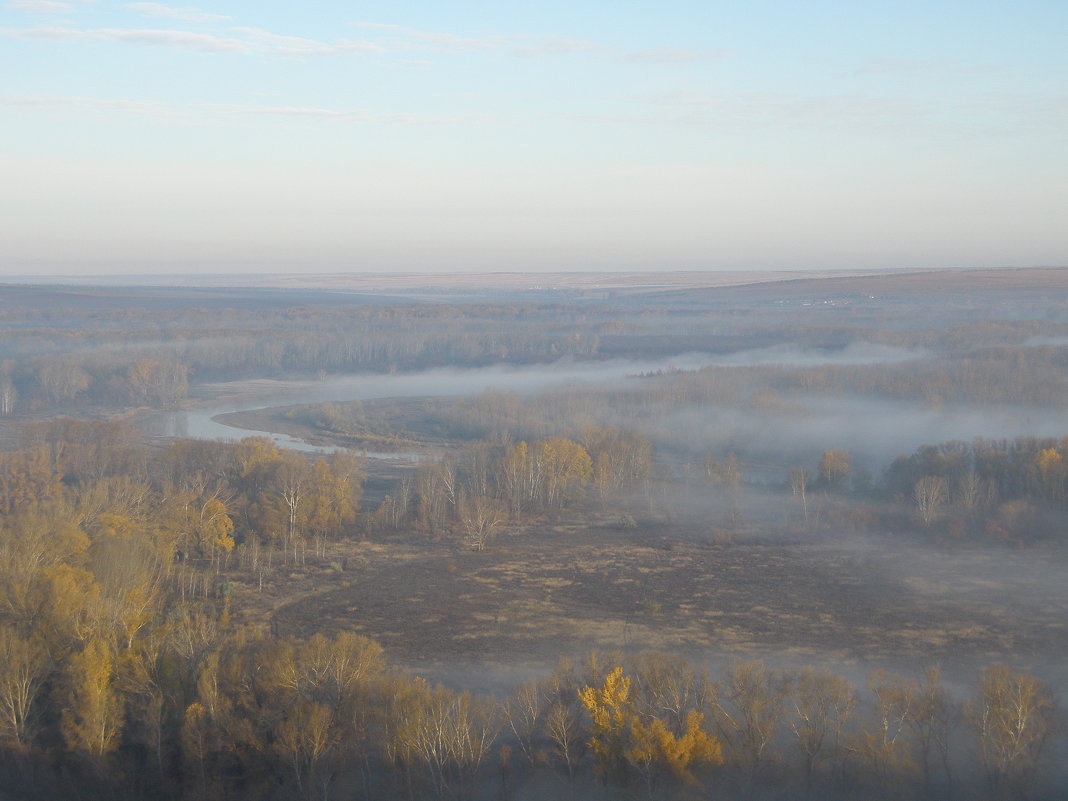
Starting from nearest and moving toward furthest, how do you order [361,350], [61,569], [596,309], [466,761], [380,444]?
[466,761] → [61,569] → [380,444] → [361,350] → [596,309]

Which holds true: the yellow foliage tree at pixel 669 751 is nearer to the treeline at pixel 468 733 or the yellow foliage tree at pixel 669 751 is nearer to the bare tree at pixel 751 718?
the treeline at pixel 468 733

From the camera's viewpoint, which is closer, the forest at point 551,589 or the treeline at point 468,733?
the treeline at point 468,733

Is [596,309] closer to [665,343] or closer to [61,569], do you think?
[665,343]

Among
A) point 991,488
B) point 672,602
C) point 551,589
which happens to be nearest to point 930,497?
point 991,488

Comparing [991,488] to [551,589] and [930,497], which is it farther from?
[551,589]

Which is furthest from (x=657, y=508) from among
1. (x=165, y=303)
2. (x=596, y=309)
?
(x=165, y=303)

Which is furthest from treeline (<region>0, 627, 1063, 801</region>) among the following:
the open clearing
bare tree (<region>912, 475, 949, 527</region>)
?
bare tree (<region>912, 475, 949, 527</region>)

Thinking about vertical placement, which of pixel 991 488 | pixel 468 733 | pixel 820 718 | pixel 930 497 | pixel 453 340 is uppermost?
pixel 453 340

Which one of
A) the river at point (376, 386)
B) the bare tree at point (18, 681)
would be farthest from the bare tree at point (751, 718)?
the river at point (376, 386)
